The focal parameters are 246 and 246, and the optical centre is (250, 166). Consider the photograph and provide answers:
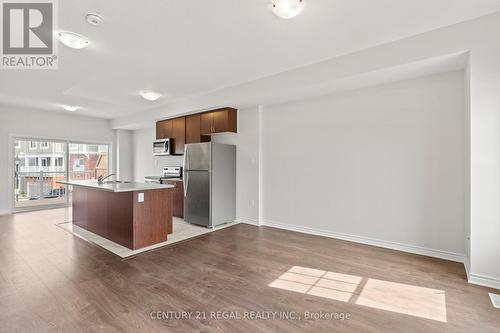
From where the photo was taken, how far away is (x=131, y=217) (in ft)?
11.5

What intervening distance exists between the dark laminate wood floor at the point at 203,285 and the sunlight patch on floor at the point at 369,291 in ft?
0.27

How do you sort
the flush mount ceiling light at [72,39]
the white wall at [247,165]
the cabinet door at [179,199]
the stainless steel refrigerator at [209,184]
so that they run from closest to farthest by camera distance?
the flush mount ceiling light at [72,39], the stainless steel refrigerator at [209,184], the white wall at [247,165], the cabinet door at [179,199]

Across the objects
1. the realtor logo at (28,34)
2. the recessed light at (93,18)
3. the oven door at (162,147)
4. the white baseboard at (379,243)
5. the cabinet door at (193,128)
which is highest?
the realtor logo at (28,34)

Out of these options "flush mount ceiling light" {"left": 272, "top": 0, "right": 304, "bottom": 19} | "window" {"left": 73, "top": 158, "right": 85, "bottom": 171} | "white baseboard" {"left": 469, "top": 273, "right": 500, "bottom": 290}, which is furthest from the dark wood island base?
"white baseboard" {"left": 469, "top": 273, "right": 500, "bottom": 290}

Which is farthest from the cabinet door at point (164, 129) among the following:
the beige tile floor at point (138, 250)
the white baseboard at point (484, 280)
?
the white baseboard at point (484, 280)

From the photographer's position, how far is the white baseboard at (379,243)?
10.3ft

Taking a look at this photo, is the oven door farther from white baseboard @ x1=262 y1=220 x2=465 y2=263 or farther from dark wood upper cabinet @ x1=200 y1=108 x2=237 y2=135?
white baseboard @ x1=262 y1=220 x2=465 y2=263

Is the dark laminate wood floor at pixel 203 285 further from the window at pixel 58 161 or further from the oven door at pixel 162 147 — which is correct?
the window at pixel 58 161

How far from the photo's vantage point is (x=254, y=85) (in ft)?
14.1

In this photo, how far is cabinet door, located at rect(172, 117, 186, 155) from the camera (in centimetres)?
580

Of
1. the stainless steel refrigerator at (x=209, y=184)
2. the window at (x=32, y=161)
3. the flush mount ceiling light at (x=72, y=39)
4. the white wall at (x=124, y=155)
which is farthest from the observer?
the white wall at (x=124, y=155)

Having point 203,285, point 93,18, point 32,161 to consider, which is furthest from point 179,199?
point 32,161

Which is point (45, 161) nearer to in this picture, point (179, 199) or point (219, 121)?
point (179, 199)

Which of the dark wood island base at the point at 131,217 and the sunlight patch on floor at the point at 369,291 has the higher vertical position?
the dark wood island base at the point at 131,217
